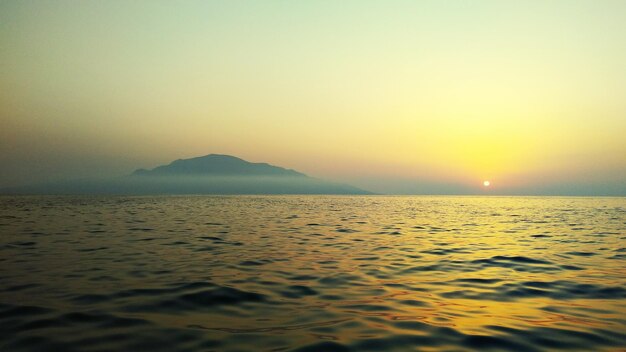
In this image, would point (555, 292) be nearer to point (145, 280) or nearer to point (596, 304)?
point (596, 304)

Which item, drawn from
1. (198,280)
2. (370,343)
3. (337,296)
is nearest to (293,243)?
(198,280)

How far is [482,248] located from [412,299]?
11975 millimetres

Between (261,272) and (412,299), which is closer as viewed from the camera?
(412,299)

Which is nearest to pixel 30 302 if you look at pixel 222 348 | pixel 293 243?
pixel 222 348

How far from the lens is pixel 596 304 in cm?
970

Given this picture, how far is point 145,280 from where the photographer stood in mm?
11648

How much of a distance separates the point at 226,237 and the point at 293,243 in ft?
15.9

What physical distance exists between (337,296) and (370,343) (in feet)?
11.2

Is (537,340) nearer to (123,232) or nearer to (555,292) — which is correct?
(555,292)

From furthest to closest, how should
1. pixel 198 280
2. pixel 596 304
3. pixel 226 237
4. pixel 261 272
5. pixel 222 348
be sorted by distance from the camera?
pixel 226 237 < pixel 261 272 < pixel 198 280 < pixel 596 304 < pixel 222 348

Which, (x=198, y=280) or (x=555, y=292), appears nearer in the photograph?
(x=555, y=292)

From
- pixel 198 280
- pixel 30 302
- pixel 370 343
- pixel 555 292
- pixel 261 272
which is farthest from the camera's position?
pixel 261 272

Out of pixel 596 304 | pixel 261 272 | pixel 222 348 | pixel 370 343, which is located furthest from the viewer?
pixel 261 272

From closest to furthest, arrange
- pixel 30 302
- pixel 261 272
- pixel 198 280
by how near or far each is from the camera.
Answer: pixel 30 302, pixel 198 280, pixel 261 272
